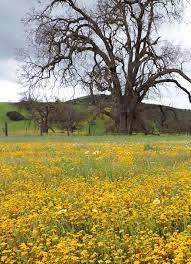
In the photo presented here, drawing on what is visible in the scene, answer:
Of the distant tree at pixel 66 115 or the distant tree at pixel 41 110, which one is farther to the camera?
the distant tree at pixel 66 115

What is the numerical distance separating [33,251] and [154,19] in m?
39.2

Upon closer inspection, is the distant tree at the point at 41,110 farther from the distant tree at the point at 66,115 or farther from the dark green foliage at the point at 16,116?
the dark green foliage at the point at 16,116

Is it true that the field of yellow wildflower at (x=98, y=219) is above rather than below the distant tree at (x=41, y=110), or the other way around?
below

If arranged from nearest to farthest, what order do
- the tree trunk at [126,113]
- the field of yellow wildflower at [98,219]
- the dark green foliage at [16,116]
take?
the field of yellow wildflower at [98,219] < the tree trunk at [126,113] < the dark green foliage at [16,116]

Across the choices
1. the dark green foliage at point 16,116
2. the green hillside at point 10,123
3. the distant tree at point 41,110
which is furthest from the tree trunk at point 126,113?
the dark green foliage at point 16,116

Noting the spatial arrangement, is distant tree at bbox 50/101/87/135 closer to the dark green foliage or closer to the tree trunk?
the dark green foliage

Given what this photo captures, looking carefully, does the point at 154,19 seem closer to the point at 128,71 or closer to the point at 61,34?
the point at 128,71

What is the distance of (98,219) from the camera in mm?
5949

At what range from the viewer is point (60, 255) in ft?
15.5

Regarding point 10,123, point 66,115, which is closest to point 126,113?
point 66,115

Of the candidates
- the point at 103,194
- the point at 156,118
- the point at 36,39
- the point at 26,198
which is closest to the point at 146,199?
the point at 103,194

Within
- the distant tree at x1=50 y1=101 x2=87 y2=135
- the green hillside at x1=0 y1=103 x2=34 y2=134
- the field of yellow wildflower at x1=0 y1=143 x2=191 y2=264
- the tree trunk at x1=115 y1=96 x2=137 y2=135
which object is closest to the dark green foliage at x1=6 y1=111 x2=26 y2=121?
the green hillside at x1=0 y1=103 x2=34 y2=134

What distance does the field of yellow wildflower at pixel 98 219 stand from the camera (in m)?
4.70

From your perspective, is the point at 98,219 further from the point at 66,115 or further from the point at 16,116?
the point at 16,116
